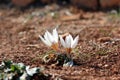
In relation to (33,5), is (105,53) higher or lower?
lower

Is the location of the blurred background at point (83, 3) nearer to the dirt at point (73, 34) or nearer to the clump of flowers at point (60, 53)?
the dirt at point (73, 34)

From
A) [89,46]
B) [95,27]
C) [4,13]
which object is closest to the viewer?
[89,46]

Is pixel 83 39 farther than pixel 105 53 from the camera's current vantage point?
Yes

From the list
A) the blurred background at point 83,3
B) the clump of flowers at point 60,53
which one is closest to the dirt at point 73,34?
the clump of flowers at point 60,53

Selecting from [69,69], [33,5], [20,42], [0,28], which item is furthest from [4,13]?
[69,69]

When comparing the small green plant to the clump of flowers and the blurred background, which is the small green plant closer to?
the clump of flowers

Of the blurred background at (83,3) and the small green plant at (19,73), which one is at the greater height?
the blurred background at (83,3)

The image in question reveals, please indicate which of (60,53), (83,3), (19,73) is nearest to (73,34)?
(60,53)

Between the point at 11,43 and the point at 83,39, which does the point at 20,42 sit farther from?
the point at 83,39

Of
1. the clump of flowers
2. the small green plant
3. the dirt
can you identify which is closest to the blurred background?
the dirt
